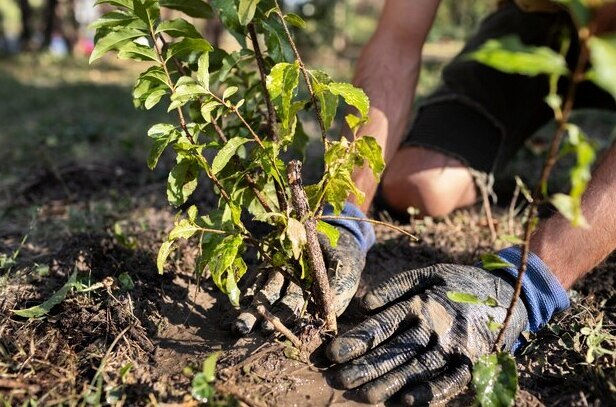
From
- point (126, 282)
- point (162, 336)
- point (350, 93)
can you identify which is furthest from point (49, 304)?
point (350, 93)

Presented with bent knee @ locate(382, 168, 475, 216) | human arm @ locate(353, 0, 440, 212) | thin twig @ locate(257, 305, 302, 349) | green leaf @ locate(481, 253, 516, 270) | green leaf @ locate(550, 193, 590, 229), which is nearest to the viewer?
green leaf @ locate(550, 193, 590, 229)

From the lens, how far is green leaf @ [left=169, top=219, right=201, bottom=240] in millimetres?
1599

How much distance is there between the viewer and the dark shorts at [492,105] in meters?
3.12

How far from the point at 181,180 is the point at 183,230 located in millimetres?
165

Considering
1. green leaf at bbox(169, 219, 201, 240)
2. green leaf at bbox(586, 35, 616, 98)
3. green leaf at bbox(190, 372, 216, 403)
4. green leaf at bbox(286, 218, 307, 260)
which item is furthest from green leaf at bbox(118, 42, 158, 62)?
green leaf at bbox(586, 35, 616, 98)

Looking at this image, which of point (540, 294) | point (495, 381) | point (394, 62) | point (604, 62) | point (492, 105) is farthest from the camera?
point (492, 105)

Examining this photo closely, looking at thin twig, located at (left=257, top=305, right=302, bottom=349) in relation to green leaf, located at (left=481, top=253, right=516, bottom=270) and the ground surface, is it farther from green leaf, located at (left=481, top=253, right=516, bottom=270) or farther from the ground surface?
green leaf, located at (left=481, top=253, right=516, bottom=270)

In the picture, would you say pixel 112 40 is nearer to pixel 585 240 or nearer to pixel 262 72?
pixel 262 72

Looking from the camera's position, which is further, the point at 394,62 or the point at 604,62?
the point at 394,62

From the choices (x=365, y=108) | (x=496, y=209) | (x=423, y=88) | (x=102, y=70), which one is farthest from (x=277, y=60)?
(x=102, y=70)

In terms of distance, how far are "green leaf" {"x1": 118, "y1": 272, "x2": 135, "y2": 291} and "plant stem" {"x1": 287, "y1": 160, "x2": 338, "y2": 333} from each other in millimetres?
631

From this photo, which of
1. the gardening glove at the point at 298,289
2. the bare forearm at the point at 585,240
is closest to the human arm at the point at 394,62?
the gardening glove at the point at 298,289

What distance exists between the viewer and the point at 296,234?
1516 millimetres

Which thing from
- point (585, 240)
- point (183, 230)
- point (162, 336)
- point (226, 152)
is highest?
point (226, 152)
